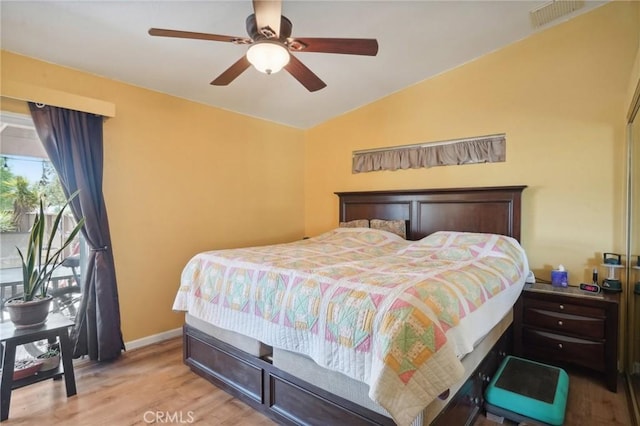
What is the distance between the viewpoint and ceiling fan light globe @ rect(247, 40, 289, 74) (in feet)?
6.16

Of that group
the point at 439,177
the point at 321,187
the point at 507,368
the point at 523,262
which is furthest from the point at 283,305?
the point at 321,187

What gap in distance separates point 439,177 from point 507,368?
6.81 feet

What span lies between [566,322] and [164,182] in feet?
12.7

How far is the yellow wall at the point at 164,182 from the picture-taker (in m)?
3.03

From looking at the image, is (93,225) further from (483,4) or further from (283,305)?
(483,4)

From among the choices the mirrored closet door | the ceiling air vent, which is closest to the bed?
the mirrored closet door

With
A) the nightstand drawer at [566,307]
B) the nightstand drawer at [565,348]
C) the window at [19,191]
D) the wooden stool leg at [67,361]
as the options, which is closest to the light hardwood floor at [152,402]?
the wooden stool leg at [67,361]

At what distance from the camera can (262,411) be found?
2133 millimetres

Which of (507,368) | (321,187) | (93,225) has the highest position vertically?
(321,187)

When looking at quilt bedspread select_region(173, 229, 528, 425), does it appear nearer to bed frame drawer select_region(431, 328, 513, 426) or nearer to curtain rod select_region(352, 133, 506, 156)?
bed frame drawer select_region(431, 328, 513, 426)

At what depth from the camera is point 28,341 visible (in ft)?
7.13

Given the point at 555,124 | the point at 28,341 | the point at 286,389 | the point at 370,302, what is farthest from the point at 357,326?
the point at 555,124

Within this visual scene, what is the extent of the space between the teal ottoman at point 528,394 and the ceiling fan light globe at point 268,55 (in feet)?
8.20

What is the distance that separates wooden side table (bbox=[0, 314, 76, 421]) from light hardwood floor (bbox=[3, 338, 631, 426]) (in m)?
0.14
